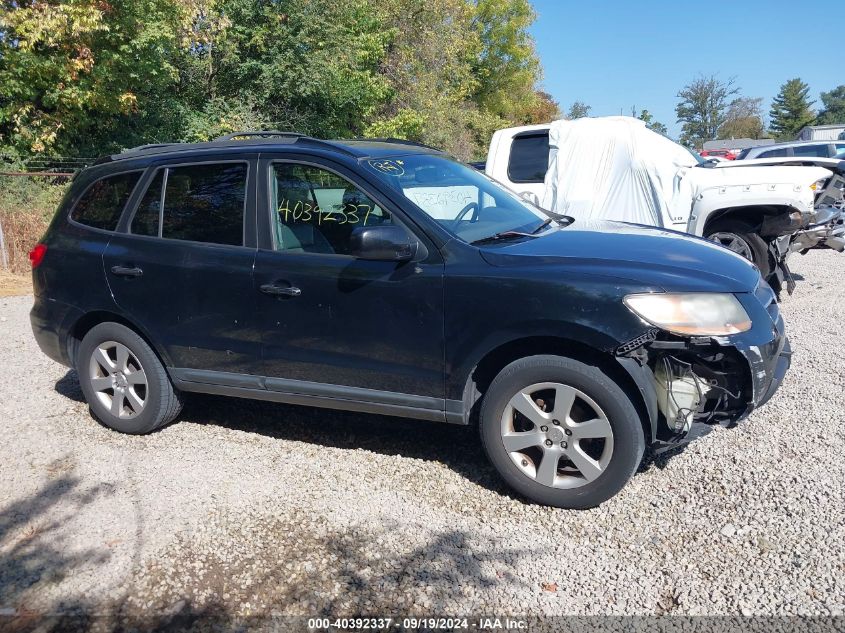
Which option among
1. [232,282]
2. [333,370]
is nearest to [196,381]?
[232,282]

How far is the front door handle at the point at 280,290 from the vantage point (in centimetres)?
418

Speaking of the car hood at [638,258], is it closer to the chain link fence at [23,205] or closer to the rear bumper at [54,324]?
the rear bumper at [54,324]

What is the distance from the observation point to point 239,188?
14.8 ft

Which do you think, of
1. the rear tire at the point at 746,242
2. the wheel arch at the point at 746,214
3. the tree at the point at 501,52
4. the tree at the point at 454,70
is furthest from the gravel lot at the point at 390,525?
the tree at the point at 501,52

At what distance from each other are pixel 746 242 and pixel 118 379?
21.3ft

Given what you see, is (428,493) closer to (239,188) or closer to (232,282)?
(232,282)

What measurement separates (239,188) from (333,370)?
1323mm

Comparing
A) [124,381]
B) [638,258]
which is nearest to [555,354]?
[638,258]

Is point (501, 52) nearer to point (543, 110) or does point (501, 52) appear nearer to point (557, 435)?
point (543, 110)

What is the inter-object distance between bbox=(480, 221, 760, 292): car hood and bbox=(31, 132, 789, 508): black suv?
15mm

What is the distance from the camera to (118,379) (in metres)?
4.98

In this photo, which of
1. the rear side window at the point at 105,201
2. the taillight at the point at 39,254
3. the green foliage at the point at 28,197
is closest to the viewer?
the rear side window at the point at 105,201

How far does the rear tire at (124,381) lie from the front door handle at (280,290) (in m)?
1.12

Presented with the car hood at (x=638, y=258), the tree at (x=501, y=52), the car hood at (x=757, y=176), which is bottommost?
the car hood at (x=638, y=258)
